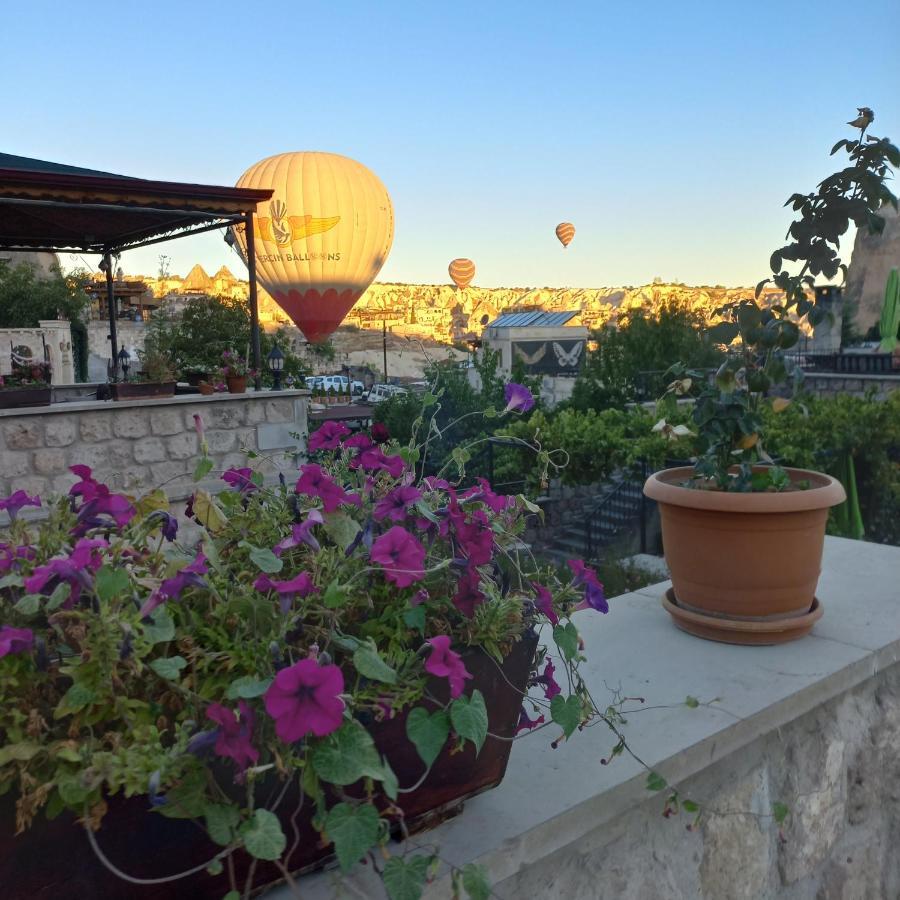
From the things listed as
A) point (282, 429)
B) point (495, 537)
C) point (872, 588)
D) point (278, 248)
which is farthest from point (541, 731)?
point (278, 248)

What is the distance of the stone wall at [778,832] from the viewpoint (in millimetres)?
1254

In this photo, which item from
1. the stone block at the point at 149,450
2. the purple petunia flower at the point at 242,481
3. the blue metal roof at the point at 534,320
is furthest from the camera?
the blue metal roof at the point at 534,320

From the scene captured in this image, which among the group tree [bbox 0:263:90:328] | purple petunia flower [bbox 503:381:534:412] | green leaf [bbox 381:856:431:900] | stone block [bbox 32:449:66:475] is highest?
tree [bbox 0:263:90:328]

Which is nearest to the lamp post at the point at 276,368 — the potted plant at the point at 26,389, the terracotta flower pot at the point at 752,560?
the potted plant at the point at 26,389

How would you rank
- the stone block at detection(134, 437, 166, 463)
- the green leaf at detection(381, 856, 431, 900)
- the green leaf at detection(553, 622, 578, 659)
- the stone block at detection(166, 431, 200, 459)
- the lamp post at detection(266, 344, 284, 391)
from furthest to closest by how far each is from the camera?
the lamp post at detection(266, 344, 284, 391), the stone block at detection(166, 431, 200, 459), the stone block at detection(134, 437, 166, 463), the green leaf at detection(553, 622, 578, 659), the green leaf at detection(381, 856, 431, 900)

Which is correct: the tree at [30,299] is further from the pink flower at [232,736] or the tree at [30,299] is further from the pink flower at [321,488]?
the pink flower at [232,736]

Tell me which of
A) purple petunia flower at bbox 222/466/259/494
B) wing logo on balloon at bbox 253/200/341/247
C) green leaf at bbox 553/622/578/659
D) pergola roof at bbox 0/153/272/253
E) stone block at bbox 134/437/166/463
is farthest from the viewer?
wing logo on balloon at bbox 253/200/341/247

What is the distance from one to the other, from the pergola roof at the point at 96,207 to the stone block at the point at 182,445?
2061mm

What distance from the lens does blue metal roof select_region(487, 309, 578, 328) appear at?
4062 cm

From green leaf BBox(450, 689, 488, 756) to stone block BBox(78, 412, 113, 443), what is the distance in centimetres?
664

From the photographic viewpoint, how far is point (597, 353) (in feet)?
61.9

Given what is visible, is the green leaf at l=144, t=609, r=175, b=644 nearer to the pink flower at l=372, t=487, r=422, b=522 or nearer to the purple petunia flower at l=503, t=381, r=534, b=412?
the pink flower at l=372, t=487, r=422, b=522

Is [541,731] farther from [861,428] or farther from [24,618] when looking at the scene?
[861,428]

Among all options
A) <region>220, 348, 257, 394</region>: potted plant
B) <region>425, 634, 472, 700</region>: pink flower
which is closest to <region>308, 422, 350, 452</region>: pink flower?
<region>425, 634, 472, 700</region>: pink flower
